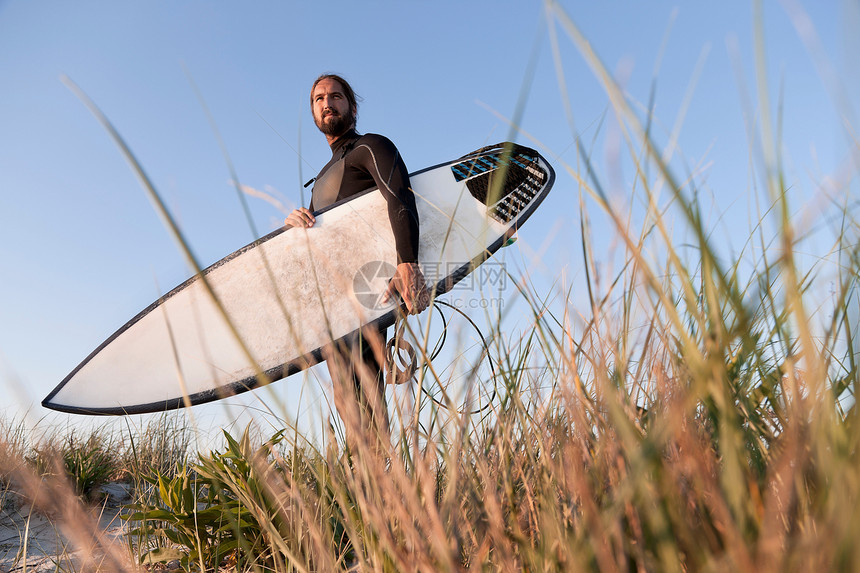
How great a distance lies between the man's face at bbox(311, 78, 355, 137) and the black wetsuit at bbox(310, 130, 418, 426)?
0.07 meters

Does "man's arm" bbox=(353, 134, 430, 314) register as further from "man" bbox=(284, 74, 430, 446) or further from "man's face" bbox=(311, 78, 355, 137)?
"man's face" bbox=(311, 78, 355, 137)

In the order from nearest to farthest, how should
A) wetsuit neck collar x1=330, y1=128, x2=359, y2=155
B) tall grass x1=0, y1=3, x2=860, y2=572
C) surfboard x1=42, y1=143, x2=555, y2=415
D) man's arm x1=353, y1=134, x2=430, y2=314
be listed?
tall grass x1=0, y1=3, x2=860, y2=572
man's arm x1=353, y1=134, x2=430, y2=314
surfboard x1=42, y1=143, x2=555, y2=415
wetsuit neck collar x1=330, y1=128, x2=359, y2=155

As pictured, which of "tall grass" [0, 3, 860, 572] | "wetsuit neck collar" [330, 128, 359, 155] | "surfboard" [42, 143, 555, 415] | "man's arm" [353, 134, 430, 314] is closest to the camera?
"tall grass" [0, 3, 860, 572]

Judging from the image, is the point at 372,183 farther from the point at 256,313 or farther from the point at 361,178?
the point at 256,313

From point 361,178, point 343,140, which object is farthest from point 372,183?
point 343,140

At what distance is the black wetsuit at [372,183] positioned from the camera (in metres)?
2.23

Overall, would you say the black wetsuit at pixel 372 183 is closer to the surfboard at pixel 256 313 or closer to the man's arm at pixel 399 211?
the man's arm at pixel 399 211

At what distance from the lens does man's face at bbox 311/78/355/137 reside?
2840 millimetres

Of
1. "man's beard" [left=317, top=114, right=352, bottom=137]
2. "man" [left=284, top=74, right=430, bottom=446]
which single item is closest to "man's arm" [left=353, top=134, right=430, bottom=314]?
"man" [left=284, top=74, right=430, bottom=446]

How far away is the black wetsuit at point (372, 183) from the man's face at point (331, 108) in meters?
0.07

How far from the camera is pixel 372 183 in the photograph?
2740mm

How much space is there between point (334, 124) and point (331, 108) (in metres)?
0.09

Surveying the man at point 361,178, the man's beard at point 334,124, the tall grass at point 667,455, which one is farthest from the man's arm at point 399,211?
the tall grass at point 667,455

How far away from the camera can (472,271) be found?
0.96 metres
